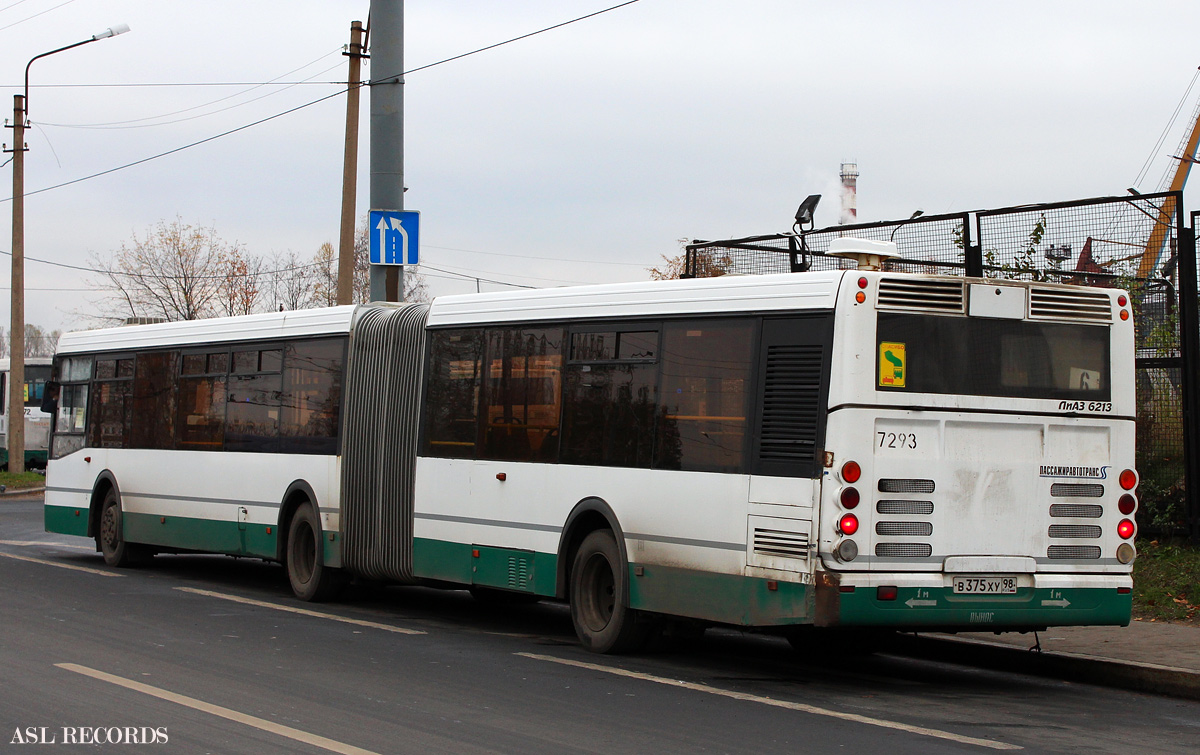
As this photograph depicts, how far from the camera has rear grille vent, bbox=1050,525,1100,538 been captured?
32.6 ft

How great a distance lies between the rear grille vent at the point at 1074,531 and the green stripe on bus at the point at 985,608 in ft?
1.18

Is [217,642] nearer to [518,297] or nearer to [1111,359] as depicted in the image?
[518,297]

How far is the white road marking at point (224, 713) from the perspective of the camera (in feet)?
24.0

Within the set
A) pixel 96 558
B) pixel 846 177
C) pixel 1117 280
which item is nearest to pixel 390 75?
pixel 96 558

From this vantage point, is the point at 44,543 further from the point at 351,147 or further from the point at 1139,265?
the point at 1139,265

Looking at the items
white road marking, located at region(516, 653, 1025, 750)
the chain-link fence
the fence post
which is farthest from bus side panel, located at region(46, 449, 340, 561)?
the fence post

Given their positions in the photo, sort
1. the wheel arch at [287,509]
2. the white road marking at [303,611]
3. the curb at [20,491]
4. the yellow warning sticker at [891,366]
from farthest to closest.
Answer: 1. the curb at [20,491]
2. the wheel arch at [287,509]
3. the white road marking at [303,611]
4. the yellow warning sticker at [891,366]

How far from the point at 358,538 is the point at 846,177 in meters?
25.6

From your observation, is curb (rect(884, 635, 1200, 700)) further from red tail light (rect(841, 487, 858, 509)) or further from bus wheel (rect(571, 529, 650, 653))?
red tail light (rect(841, 487, 858, 509))

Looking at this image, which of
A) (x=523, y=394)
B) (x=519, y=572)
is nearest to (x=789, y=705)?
(x=519, y=572)

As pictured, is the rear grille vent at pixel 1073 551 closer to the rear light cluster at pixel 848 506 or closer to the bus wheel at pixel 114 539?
the rear light cluster at pixel 848 506

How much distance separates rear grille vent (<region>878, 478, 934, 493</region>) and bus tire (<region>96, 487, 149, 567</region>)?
37.6 feet

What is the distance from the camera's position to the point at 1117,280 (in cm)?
1448

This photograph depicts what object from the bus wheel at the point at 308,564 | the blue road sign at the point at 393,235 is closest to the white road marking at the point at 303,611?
the bus wheel at the point at 308,564
